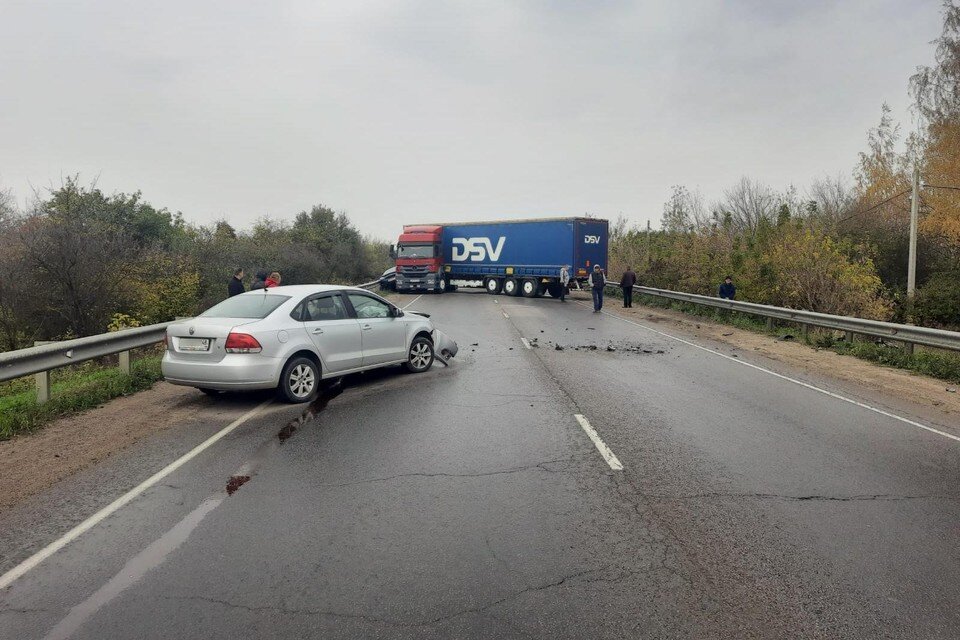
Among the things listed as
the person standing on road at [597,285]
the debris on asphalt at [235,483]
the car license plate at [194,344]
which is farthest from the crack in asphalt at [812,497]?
the person standing on road at [597,285]

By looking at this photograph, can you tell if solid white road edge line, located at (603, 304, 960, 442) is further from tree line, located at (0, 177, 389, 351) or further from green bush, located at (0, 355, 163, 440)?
tree line, located at (0, 177, 389, 351)

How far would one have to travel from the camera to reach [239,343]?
8102 millimetres

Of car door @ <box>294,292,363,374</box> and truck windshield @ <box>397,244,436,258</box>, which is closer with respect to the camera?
car door @ <box>294,292,363,374</box>

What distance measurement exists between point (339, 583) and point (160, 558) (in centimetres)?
124

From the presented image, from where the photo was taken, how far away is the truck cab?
118ft

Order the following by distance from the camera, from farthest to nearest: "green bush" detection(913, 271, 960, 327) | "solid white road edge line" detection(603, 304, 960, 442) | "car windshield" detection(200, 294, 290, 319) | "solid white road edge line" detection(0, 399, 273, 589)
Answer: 1. "green bush" detection(913, 271, 960, 327)
2. "car windshield" detection(200, 294, 290, 319)
3. "solid white road edge line" detection(603, 304, 960, 442)
4. "solid white road edge line" detection(0, 399, 273, 589)

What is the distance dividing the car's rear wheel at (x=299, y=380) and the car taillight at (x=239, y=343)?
22.4 inches

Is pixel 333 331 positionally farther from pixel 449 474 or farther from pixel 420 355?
pixel 449 474

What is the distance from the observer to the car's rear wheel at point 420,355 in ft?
36.5

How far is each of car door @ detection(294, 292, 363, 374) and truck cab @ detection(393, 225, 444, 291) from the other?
26.5m

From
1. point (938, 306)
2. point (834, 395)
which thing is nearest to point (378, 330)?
point (834, 395)

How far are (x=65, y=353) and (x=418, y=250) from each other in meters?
28.0

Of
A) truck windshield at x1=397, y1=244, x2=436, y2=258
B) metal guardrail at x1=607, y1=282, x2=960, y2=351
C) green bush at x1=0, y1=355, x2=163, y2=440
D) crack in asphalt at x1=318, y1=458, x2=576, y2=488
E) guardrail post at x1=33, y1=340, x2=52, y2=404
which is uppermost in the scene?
truck windshield at x1=397, y1=244, x2=436, y2=258

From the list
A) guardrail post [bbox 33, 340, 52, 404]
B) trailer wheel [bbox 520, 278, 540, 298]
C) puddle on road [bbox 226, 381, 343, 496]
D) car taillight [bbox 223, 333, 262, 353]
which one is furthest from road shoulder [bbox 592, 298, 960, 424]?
trailer wheel [bbox 520, 278, 540, 298]
